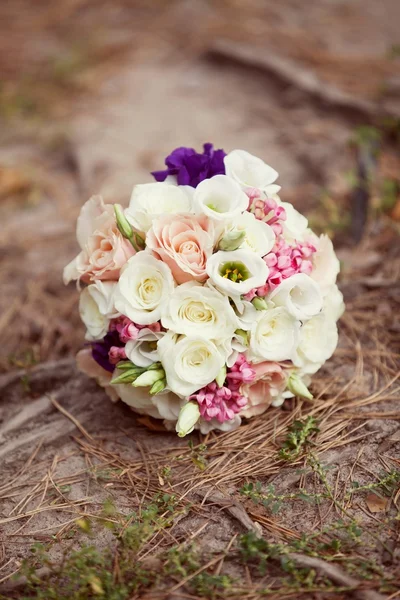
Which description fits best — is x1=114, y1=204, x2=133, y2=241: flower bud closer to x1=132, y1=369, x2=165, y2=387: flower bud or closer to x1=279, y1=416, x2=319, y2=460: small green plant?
x1=132, y1=369, x2=165, y2=387: flower bud

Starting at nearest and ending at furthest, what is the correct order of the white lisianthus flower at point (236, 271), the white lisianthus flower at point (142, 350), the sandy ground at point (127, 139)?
the white lisianthus flower at point (236, 271), the white lisianthus flower at point (142, 350), the sandy ground at point (127, 139)

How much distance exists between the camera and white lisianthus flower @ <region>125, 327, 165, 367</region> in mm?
→ 1882

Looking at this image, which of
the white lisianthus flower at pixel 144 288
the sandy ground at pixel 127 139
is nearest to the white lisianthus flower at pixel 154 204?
the white lisianthus flower at pixel 144 288

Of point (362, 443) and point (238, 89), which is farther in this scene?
point (238, 89)

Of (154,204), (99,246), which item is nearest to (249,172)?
(154,204)

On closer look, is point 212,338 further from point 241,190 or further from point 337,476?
point 337,476

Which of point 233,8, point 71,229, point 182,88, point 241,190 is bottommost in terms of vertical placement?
point 71,229

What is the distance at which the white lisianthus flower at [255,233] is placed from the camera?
1.90 m

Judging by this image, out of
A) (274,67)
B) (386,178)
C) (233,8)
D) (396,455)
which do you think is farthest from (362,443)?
(233,8)

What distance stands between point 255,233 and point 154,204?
0.35 meters

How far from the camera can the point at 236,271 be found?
6.10 feet

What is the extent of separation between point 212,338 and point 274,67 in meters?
3.60

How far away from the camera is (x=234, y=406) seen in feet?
6.50

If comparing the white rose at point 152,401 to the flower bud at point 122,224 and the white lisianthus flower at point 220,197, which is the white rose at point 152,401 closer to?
the flower bud at point 122,224
